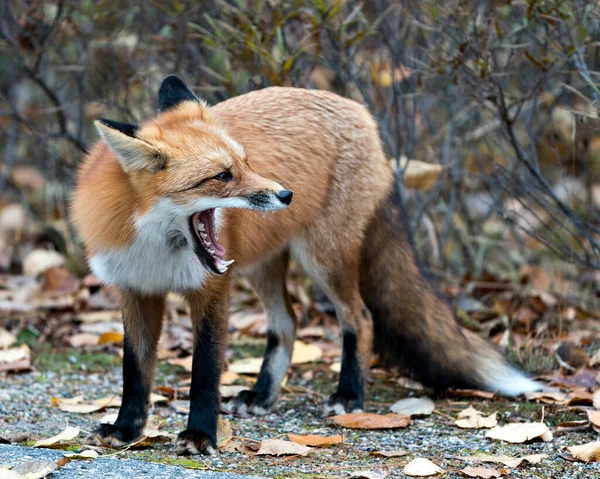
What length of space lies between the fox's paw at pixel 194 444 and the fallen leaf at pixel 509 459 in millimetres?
1147

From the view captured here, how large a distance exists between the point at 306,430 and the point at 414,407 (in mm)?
654

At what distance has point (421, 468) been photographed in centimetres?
362

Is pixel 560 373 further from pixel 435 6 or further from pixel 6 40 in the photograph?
pixel 6 40

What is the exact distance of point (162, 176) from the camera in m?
3.85

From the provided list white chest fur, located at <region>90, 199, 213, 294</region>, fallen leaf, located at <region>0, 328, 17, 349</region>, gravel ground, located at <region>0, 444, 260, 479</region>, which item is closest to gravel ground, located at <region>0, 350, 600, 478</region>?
gravel ground, located at <region>0, 444, 260, 479</region>

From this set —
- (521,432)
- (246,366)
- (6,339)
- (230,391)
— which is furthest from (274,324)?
(6,339)

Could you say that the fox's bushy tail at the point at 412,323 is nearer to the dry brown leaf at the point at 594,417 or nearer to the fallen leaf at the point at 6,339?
the dry brown leaf at the point at 594,417

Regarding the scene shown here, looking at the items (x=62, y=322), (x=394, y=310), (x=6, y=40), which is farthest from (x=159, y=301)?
(x=6, y=40)

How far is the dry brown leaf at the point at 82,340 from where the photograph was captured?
6.23 meters

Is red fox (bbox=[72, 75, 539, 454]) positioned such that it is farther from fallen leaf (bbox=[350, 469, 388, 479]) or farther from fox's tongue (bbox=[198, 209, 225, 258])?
fallen leaf (bbox=[350, 469, 388, 479])

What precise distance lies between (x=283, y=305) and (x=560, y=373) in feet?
5.77

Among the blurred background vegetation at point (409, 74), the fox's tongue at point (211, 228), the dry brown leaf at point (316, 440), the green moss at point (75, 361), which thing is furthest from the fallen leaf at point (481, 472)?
the green moss at point (75, 361)

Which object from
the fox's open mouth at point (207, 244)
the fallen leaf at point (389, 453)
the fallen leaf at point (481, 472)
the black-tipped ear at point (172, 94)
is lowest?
the fallen leaf at point (389, 453)

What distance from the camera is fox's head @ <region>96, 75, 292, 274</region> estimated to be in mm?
3816
